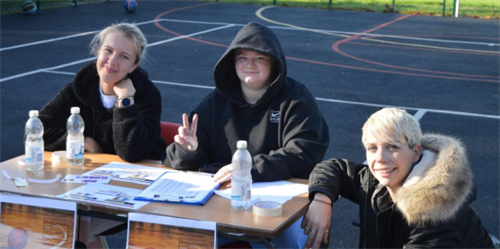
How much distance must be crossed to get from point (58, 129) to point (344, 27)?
49.7 ft

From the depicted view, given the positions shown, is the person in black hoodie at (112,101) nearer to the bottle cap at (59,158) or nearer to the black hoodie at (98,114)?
the black hoodie at (98,114)

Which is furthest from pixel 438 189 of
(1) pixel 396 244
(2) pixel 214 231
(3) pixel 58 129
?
(3) pixel 58 129

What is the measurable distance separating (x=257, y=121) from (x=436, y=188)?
1.43m

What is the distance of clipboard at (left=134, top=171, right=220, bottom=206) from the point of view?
11.9ft

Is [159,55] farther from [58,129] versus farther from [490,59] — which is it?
[58,129]

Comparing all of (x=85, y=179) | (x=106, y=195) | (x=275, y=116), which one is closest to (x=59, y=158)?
(x=85, y=179)

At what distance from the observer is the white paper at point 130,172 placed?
13.2 ft

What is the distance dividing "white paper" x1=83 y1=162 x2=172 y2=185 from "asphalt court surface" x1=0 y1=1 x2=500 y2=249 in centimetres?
194

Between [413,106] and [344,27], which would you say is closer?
[413,106]

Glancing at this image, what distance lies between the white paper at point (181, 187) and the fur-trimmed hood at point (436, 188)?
1.04 meters

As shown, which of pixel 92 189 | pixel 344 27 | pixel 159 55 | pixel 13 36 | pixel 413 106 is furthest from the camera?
pixel 344 27

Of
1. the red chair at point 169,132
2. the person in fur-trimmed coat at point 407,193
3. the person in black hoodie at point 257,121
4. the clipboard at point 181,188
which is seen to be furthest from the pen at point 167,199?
the red chair at point 169,132

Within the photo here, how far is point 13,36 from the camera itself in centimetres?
1586

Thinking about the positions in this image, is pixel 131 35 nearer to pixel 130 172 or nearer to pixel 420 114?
pixel 130 172
